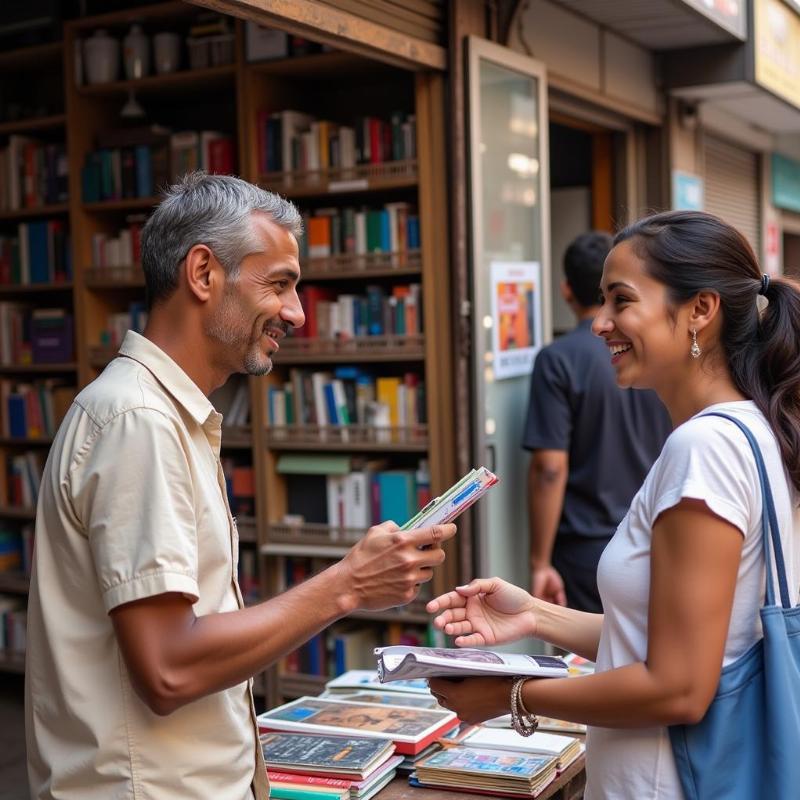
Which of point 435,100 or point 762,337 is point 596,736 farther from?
point 435,100

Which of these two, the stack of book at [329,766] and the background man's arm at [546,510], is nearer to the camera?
the stack of book at [329,766]

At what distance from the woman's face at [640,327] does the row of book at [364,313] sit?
280cm

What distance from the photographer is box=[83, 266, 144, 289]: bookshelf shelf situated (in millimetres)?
5320

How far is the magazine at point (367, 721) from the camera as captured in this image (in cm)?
243

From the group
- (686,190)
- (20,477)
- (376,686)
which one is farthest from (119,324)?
(686,190)

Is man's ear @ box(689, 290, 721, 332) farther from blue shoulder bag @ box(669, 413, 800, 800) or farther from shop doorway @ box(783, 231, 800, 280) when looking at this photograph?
shop doorway @ box(783, 231, 800, 280)

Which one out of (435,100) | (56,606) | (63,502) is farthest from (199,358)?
(435,100)

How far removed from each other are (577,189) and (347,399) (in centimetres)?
248

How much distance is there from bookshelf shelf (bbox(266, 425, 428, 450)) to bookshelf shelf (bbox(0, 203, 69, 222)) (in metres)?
1.72

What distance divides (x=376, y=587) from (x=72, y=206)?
425 centimetres

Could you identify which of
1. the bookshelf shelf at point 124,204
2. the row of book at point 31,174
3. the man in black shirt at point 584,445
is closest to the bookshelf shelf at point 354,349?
the man in black shirt at point 584,445

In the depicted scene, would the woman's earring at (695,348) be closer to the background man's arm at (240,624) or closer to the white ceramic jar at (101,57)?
the background man's arm at (240,624)

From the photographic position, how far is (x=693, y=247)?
5.98ft

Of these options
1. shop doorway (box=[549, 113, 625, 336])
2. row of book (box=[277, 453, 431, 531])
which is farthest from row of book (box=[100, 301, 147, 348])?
shop doorway (box=[549, 113, 625, 336])
